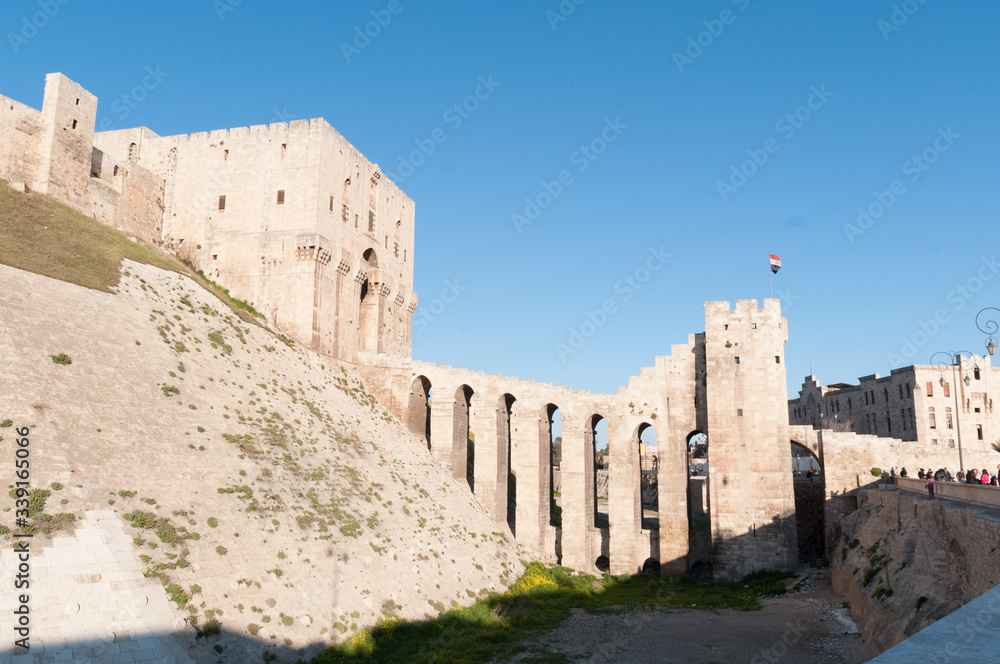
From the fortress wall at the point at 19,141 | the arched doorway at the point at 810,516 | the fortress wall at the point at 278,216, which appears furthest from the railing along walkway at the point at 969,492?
the fortress wall at the point at 19,141

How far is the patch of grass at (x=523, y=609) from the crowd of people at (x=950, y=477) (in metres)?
7.99

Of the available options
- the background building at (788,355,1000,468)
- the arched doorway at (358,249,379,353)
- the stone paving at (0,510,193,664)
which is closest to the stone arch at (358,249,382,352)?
the arched doorway at (358,249,379,353)

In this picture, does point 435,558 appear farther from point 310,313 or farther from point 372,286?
point 372,286

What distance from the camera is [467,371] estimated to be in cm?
4222

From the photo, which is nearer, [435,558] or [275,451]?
[275,451]

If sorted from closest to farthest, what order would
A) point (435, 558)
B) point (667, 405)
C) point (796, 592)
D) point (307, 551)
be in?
1. point (307, 551)
2. point (435, 558)
3. point (796, 592)
4. point (667, 405)

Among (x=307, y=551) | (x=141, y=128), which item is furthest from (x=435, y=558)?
(x=141, y=128)

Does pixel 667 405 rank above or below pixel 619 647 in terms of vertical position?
above

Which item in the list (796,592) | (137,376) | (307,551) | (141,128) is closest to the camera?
(307,551)

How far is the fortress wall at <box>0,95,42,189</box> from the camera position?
1318 inches

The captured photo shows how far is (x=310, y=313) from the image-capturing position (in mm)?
40438

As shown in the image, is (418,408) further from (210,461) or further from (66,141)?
(66,141)

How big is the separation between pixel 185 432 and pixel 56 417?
4.60 meters

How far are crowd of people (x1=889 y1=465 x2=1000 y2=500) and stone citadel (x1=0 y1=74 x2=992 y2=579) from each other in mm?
1687
